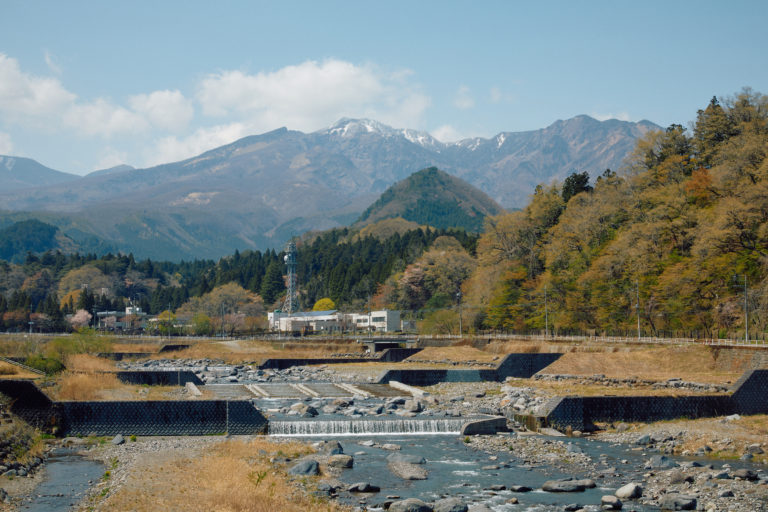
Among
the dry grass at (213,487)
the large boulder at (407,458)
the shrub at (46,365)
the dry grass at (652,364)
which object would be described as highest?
the shrub at (46,365)

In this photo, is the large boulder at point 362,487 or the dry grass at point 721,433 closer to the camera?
the large boulder at point 362,487

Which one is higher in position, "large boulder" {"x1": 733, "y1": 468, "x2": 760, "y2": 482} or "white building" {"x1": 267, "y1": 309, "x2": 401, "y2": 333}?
"white building" {"x1": 267, "y1": 309, "x2": 401, "y2": 333}

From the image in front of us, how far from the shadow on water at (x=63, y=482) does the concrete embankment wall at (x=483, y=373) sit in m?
31.6

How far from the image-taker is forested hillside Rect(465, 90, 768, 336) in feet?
202

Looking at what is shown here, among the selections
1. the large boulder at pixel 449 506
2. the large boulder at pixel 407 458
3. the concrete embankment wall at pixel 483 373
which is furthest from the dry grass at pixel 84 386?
the large boulder at pixel 449 506

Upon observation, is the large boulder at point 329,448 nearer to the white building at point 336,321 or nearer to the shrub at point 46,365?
the shrub at point 46,365

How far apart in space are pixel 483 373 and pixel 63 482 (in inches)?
1603

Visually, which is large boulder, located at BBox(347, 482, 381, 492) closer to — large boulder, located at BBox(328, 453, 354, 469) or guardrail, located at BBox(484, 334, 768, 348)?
large boulder, located at BBox(328, 453, 354, 469)

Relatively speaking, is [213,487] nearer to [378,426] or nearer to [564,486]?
[564,486]

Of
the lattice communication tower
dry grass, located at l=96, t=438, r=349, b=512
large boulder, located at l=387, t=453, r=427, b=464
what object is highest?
the lattice communication tower

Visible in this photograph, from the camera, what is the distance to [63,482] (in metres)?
23.4

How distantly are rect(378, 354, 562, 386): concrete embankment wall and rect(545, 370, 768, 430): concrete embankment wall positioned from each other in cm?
2356

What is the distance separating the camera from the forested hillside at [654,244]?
61594mm

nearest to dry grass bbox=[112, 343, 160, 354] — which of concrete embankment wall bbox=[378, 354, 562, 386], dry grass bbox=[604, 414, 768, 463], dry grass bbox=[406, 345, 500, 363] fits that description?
dry grass bbox=[406, 345, 500, 363]
